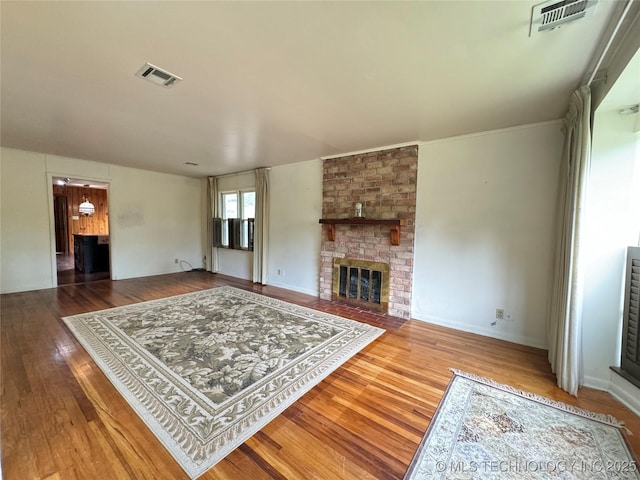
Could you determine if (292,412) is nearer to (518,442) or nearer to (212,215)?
(518,442)

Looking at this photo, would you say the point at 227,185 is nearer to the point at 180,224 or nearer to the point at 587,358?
the point at 180,224

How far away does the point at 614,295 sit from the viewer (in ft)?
6.99

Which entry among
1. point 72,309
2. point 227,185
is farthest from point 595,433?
point 227,185

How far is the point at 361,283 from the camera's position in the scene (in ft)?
13.8

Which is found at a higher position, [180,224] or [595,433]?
[180,224]

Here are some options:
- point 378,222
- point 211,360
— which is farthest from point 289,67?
point 211,360

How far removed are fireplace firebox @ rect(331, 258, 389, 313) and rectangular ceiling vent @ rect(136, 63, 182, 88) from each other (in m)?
3.22

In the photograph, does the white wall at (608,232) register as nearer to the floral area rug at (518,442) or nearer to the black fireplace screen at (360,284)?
the floral area rug at (518,442)

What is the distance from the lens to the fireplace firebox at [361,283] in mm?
3957

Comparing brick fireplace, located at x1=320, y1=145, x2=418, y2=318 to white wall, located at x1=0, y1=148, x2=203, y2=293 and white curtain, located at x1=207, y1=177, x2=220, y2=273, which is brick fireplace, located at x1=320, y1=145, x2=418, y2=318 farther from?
white wall, located at x1=0, y1=148, x2=203, y2=293

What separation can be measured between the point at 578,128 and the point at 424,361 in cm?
242

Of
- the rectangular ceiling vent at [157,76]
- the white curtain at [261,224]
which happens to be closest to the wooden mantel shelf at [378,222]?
the white curtain at [261,224]

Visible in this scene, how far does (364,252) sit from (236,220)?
353 centimetres

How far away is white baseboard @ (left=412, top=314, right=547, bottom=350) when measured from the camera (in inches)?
115
